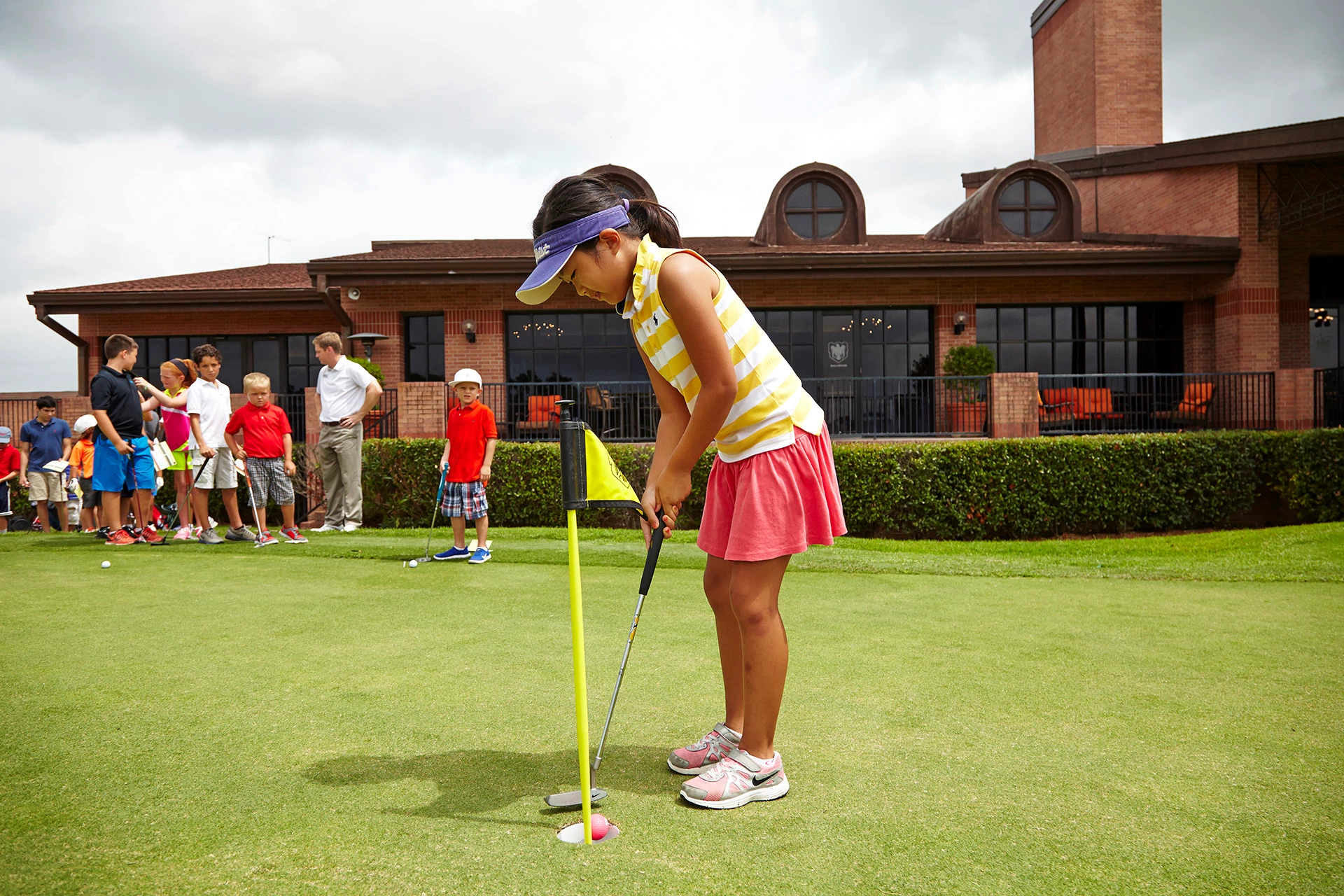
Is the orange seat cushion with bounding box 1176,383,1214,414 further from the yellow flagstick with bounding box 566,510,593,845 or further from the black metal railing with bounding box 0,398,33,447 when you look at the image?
the black metal railing with bounding box 0,398,33,447

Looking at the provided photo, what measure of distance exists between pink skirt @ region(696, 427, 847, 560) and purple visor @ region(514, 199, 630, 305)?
80 cm

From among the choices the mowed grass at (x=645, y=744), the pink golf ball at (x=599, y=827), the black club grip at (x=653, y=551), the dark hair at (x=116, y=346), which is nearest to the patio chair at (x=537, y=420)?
the dark hair at (x=116, y=346)

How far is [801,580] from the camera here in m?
6.39

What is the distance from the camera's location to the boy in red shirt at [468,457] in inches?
307

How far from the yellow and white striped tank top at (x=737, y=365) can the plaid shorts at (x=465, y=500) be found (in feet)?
17.9

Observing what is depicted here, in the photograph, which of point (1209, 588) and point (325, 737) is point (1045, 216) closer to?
point (1209, 588)

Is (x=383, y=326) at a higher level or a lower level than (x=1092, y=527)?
higher

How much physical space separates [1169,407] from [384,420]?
47.6 ft

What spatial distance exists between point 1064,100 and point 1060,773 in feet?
91.3

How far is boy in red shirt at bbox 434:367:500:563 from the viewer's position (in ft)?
25.6

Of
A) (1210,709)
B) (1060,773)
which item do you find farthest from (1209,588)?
(1060,773)

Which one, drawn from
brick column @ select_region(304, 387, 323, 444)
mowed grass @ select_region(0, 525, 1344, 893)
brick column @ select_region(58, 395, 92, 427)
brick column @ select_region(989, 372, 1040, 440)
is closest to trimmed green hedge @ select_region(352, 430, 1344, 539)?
brick column @ select_region(304, 387, 323, 444)

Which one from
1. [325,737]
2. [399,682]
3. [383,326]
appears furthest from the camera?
[383,326]

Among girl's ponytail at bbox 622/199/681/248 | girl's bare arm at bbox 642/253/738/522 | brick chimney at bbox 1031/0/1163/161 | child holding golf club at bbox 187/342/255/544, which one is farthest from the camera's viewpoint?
brick chimney at bbox 1031/0/1163/161
